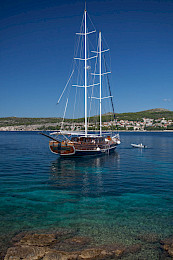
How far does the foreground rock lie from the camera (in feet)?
26.0

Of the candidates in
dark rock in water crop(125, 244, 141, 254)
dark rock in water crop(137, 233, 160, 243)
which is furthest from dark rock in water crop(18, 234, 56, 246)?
dark rock in water crop(137, 233, 160, 243)

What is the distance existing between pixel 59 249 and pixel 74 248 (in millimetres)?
584

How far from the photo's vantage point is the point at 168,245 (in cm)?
893

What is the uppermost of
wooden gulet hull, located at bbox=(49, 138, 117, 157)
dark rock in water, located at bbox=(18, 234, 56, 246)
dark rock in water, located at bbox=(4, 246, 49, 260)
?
wooden gulet hull, located at bbox=(49, 138, 117, 157)

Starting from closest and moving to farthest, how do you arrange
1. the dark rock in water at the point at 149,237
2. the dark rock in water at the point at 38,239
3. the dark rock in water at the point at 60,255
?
the dark rock in water at the point at 60,255 → the dark rock in water at the point at 38,239 → the dark rock in water at the point at 149,237

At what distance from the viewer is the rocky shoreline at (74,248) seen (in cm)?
799

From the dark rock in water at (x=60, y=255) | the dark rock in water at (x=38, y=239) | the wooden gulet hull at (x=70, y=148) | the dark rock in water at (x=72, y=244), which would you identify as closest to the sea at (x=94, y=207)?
the dark rock in water at (x=72, y=244)

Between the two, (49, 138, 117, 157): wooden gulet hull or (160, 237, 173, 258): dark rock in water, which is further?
(49, 138, 117, 157): wooden gulet hull

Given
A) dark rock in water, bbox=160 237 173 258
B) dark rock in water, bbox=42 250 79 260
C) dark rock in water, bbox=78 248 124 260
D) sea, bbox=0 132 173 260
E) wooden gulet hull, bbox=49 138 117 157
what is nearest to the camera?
dark rock in water, bbox=42 250 79 260

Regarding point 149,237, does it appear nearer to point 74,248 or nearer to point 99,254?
point 99,254

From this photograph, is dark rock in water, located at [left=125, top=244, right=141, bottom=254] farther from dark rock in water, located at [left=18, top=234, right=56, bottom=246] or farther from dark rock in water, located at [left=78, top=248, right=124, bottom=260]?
dark rock in water, located at [left=18, top=234, right=56, bottom=246]

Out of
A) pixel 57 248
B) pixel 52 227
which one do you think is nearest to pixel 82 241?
pixel 57 248

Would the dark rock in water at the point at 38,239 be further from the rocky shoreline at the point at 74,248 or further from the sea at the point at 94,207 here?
the sea at the point at 94,207

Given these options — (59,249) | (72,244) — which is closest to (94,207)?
(72,244)
